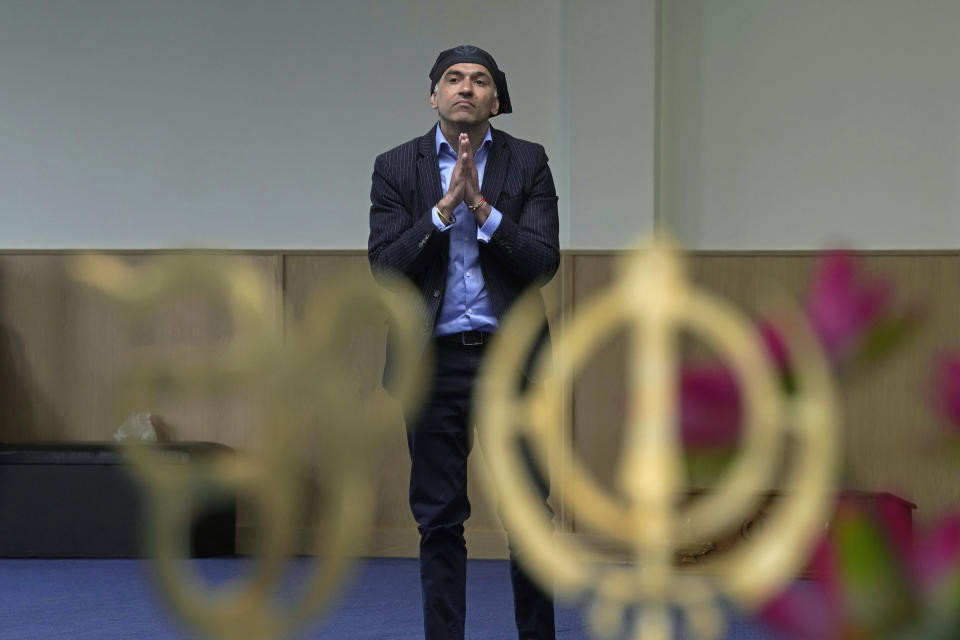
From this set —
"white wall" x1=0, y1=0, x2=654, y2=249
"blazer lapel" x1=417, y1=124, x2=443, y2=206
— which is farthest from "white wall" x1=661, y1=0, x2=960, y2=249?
"blazer lapel" x1=417, y1=124, x2=443, y2=206

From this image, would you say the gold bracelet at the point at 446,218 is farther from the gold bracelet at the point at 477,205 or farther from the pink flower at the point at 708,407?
the pink flower at the point at 708,407

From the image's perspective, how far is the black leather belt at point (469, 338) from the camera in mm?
2477

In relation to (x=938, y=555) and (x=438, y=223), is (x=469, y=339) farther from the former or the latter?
(x=938, y=555)

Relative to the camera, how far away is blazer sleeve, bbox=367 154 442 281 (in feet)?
7.80

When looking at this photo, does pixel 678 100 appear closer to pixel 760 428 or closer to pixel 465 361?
pixel 465 361

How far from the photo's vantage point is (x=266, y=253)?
5.32m

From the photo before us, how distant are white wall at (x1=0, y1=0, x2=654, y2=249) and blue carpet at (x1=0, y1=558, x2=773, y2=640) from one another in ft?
4.28

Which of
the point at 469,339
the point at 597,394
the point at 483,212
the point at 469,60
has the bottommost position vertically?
the point at 597,394

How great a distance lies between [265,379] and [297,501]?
0.10 feet

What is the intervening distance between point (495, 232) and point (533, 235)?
0.12 m

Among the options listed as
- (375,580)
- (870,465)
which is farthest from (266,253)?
Answer: (870,465)

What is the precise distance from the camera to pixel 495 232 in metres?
2.39

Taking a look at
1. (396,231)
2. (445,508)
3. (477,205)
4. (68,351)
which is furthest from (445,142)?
(68,351)

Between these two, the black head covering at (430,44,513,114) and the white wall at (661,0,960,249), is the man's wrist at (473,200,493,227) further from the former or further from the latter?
the white wall at (661,0,960,249)
